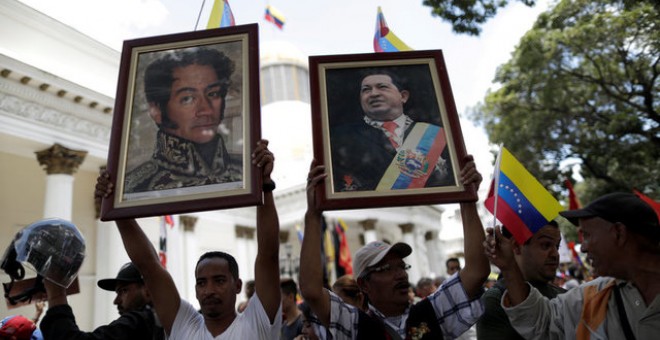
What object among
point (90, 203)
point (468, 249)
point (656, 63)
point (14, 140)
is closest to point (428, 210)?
point (656, 63)

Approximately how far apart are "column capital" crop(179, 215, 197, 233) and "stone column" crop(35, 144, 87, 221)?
25.2 feet

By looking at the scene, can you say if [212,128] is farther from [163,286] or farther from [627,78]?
[627,78]

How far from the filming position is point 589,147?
1609cm

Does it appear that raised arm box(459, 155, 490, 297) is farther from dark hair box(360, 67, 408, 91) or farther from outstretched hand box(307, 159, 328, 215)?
outstretched hand box(307, 159, 328, 215)

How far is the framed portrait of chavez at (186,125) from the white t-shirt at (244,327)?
62 cm

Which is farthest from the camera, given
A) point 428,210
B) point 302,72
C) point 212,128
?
point 302,72

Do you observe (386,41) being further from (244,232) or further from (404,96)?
(244,232)

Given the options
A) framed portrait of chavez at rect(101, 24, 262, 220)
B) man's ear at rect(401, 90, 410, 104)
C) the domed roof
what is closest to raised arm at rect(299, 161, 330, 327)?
framed portrait of chavez at rect(101, 24, 262, 220)

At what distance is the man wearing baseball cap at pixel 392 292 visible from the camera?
247cm

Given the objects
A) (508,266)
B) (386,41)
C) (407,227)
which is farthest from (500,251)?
(407,227)

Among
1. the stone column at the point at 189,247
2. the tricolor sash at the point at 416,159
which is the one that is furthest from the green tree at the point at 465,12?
the stone column at the point at 189,247

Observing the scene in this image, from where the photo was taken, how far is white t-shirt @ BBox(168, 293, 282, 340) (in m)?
2.46

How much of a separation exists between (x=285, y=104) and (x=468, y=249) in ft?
128

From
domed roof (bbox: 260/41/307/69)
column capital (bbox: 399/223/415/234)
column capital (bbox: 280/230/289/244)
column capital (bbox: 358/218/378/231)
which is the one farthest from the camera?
domed roof (bbox: 260/41/307/69)
